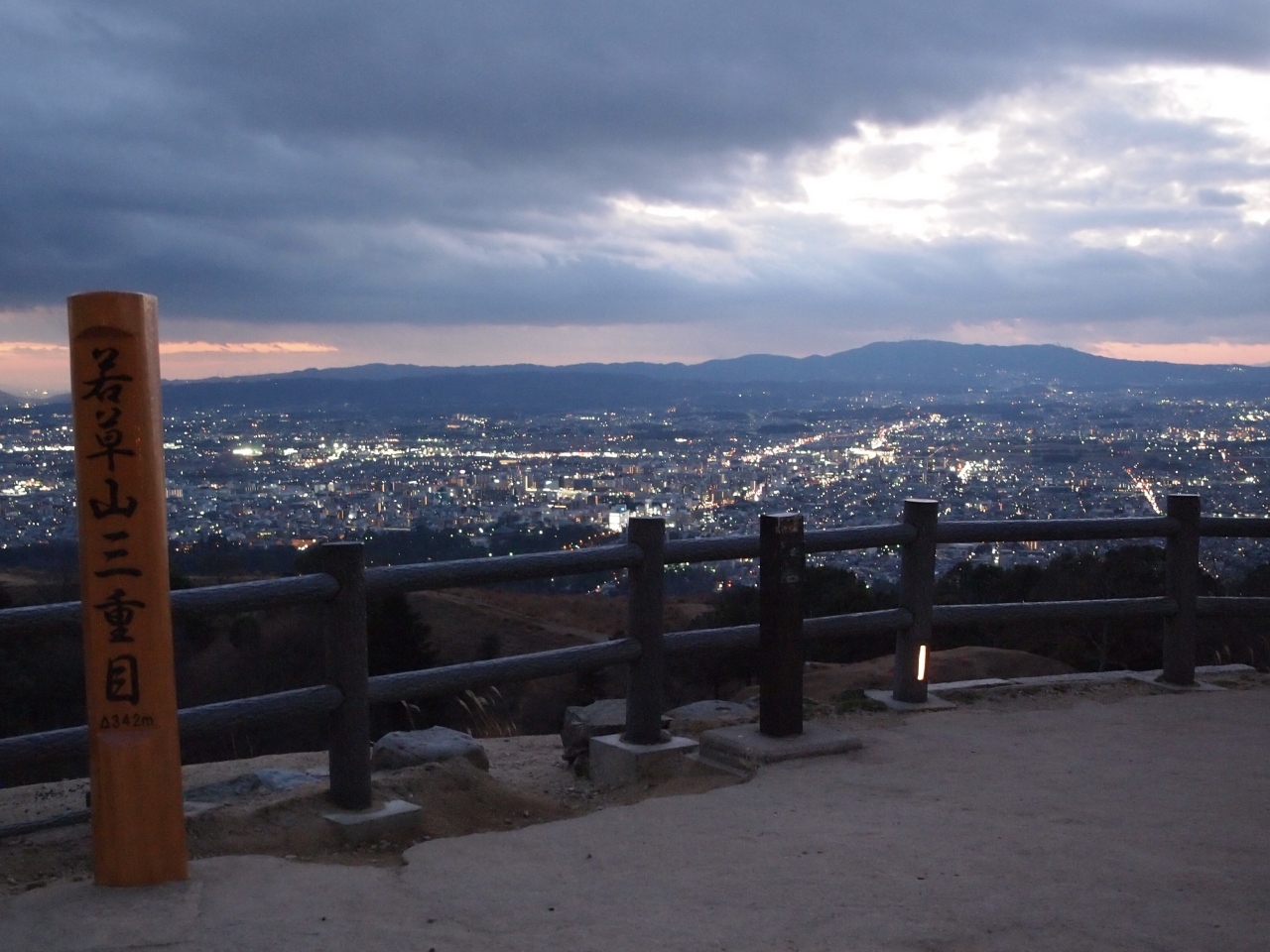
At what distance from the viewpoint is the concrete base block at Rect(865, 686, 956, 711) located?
7.43m

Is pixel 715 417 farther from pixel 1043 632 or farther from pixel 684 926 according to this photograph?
pixel 684 926

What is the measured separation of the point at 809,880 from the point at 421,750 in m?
2.72

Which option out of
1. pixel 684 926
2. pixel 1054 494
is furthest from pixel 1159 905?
pixel 1054 494

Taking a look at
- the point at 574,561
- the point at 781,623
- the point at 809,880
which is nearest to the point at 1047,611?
the point at 781,623

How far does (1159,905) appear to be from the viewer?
401 centimetres

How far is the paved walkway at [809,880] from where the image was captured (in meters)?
3.72

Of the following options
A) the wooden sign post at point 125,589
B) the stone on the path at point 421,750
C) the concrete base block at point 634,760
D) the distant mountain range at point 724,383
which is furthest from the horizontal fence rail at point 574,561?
the distant mountain range at point 724,383

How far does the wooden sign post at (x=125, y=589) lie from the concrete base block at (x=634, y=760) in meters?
2.69

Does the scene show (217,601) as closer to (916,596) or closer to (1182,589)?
(916,596)

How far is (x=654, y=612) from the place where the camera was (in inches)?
245

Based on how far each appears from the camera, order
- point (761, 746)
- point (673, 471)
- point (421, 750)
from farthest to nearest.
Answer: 1. point (673, 471)
2. point (421, 750)
3. point (761, 746)

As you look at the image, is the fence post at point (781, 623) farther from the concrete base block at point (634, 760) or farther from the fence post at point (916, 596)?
the fence post at point (916, 596)

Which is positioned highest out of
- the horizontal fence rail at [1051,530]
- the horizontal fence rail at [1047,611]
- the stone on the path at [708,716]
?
the horizontal fence rail at [1051,530]

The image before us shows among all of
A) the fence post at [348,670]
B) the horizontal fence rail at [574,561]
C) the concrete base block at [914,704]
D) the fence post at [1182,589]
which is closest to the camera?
the horizontal fence rail at [574,561]
